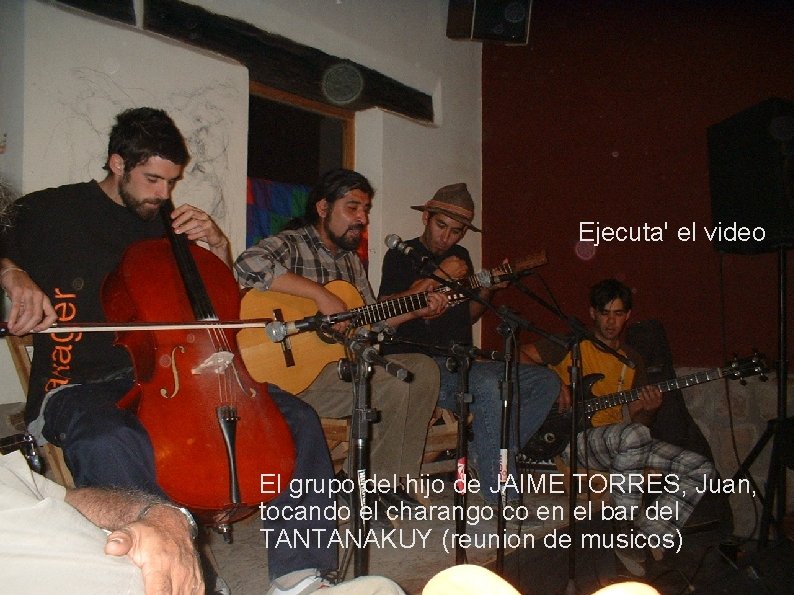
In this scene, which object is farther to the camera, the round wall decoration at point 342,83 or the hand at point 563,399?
the round wall decoration at point 342,83

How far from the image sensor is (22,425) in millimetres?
2197

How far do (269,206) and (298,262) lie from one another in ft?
3.39

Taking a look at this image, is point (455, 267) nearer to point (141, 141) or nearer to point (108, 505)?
point (141, 141)

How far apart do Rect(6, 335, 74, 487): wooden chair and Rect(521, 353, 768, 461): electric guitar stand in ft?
7.27

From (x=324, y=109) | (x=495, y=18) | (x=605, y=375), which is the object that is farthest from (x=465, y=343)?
(x=495, y=18)

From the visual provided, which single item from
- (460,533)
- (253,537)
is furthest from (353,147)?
(460,533)

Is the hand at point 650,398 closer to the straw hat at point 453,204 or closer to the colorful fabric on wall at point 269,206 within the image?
the straw hat at point 453,204

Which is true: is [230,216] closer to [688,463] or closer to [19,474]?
[19,474]

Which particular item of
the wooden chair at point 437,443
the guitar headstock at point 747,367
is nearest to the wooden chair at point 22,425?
the wooden chair at point 437,443

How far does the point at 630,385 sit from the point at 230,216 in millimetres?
2472

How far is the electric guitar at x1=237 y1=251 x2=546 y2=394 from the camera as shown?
2.64 m

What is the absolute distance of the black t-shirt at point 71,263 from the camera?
1.94m

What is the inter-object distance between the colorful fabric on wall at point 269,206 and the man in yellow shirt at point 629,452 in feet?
5.74

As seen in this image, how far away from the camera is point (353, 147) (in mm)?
4512
